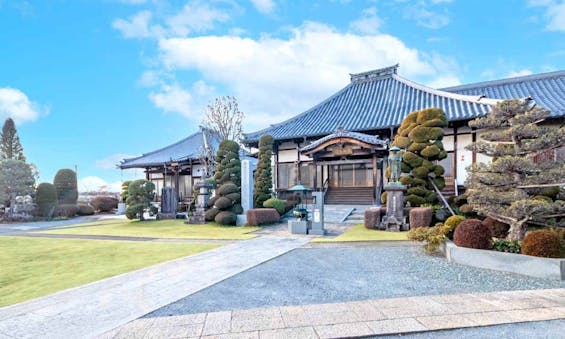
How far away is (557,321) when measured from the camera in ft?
10.6

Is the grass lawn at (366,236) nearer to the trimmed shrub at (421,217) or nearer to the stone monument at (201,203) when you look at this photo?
the trimmed shrub at (421,217)

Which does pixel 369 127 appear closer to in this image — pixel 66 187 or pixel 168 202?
pixel 168 202

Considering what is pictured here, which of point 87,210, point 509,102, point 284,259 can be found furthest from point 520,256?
point 87,210

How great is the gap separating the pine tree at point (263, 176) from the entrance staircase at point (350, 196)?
355 centimetres

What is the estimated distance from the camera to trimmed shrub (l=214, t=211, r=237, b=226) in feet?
41.4

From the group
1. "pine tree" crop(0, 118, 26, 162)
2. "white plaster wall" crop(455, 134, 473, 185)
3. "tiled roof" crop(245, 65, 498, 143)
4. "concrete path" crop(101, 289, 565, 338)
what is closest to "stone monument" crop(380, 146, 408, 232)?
"tiled roof" crop(245, 65, 498, 143)

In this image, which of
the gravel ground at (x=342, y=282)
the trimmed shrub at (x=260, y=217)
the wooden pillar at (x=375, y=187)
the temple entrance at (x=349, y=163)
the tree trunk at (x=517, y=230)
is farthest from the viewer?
the wooden pillar at (x=375, y=187)

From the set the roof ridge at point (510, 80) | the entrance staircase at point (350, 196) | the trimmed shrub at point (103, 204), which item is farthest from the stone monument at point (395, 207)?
the trimmed shrub at point (103, 204)

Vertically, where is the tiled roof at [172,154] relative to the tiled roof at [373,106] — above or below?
below

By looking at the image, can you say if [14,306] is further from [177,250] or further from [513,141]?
[513,141]

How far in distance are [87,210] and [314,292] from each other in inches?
917

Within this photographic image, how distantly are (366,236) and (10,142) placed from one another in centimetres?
3505

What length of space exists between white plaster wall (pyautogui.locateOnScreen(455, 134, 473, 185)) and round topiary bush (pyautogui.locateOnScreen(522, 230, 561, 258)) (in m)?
9.31

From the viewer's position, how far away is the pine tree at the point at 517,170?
18.5 feet
